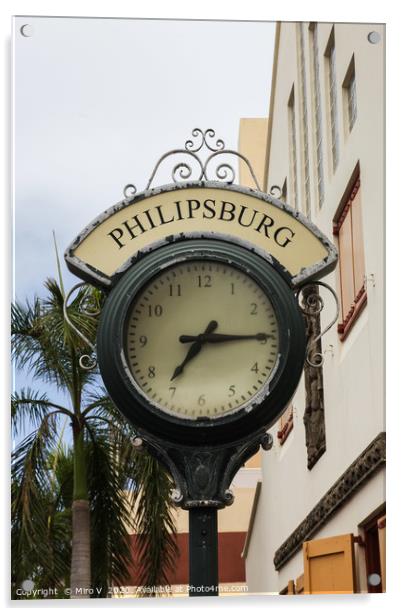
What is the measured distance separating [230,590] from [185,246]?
109 cm

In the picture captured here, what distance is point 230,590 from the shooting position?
3561 mm

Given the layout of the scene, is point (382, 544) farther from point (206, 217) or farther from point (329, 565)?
point (206, 217)

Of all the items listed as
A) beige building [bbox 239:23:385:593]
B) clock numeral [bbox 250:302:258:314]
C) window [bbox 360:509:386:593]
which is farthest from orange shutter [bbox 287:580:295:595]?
clock numeral [bbox 250:302:258:314]

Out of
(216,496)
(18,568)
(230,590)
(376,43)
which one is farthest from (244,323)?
(376,43)

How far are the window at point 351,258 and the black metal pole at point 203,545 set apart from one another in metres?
1.42

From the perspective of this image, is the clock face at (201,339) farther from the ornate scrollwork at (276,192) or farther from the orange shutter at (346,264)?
the orange shutter at (346,264)

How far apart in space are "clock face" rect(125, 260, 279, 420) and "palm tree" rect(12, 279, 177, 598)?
76cm

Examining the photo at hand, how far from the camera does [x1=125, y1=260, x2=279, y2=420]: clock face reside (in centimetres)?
301

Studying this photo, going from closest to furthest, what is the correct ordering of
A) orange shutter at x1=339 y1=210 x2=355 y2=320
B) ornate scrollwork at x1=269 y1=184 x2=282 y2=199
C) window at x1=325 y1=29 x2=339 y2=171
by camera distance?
ornate scrollwork at x1=269 y1=184 x2=282 y2=199
orange shutter at x1=339 y1=210 x2=355 y2=320
window at x1=325 y1=29 x2=339 y2=171

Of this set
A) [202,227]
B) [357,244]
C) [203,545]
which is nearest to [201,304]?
[202,227]

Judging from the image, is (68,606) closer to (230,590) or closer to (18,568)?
(18,568)

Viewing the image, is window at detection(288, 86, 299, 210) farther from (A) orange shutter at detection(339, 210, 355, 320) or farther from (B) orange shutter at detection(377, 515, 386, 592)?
(B) orange shutter at detection(377, 515, 386, 592)

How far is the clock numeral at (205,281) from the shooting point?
309cm

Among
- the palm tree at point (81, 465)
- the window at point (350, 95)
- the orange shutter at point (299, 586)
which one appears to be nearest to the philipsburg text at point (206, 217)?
the palm tree at point (81, 465)
